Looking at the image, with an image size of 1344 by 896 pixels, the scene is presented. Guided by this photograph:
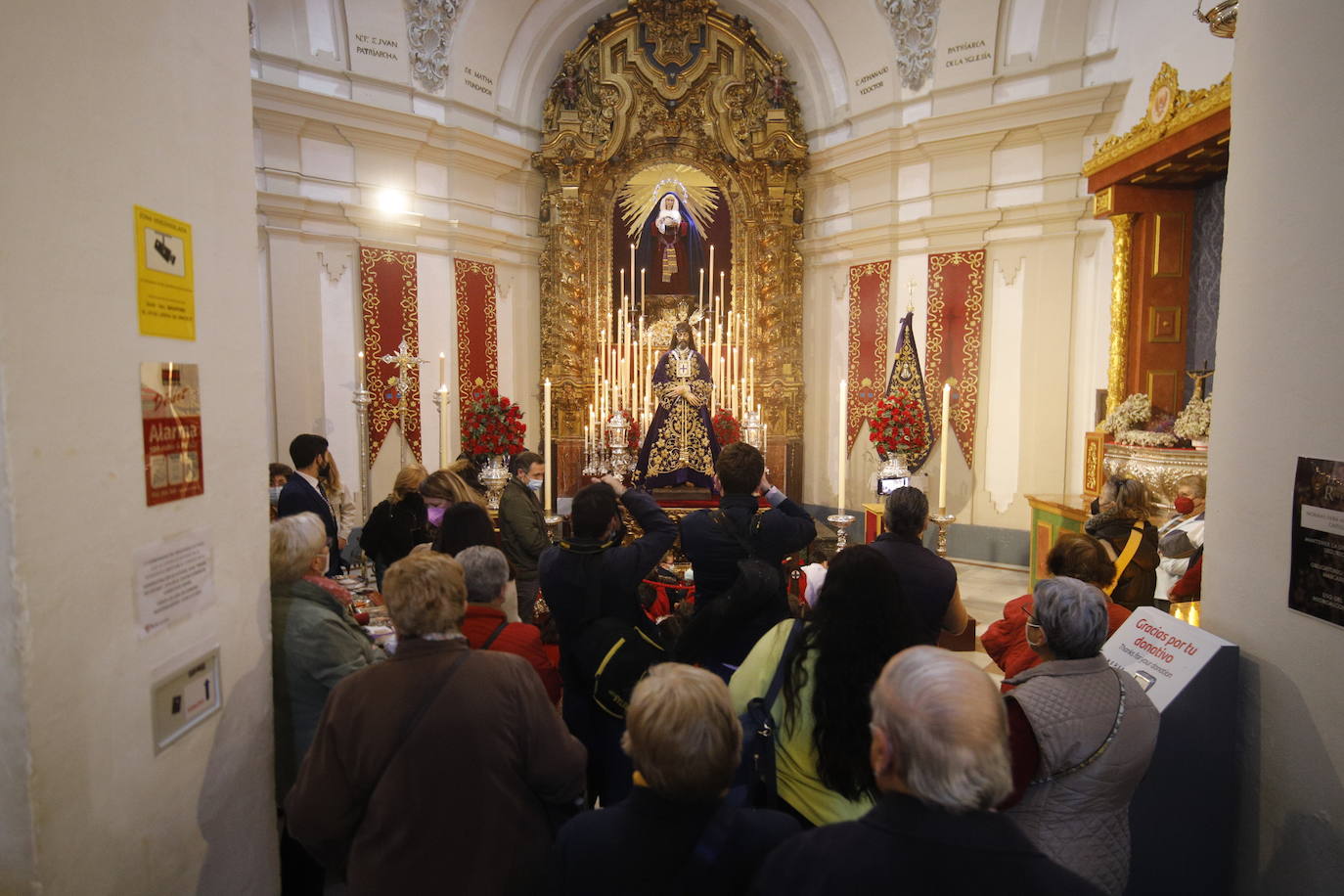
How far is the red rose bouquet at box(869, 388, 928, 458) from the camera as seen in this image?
7934 mm

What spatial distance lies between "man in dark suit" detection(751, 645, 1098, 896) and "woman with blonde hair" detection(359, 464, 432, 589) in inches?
135

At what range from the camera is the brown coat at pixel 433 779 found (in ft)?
5.92

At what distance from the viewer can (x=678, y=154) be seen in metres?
10.6

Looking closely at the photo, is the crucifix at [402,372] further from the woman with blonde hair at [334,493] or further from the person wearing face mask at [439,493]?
the person wearing face mask at [439,493]

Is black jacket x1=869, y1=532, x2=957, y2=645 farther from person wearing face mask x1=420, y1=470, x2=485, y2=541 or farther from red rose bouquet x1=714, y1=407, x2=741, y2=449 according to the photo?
red rose bouquet x1=714, y1=407, x2=741, y2=449

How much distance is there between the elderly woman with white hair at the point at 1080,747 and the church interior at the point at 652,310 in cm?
73

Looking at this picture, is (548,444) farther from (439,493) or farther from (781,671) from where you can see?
(781,671)

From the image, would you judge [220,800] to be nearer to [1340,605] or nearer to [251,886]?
[251,886]

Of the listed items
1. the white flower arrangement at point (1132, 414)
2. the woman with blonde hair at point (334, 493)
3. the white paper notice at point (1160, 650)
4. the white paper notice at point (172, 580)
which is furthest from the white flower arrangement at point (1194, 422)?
the white paper notice at point (172, 580)

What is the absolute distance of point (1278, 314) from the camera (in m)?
2.46

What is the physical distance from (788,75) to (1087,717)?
33.7 feet

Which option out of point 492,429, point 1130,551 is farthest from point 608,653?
point 492,429

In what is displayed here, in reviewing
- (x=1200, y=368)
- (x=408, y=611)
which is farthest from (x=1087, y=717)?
(x=1200, y=368)

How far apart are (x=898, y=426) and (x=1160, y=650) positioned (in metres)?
5.31
